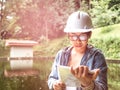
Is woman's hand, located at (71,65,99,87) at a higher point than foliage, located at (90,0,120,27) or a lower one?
lower

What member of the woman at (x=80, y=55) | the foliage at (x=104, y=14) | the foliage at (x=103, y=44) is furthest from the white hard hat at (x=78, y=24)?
the foliage at (x=104, y=14)

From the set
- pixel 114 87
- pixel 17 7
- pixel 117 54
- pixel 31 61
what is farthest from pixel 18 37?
pixel 114 87

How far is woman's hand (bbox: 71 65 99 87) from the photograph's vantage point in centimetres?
84

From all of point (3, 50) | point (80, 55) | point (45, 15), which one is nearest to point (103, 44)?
point (45, 15)

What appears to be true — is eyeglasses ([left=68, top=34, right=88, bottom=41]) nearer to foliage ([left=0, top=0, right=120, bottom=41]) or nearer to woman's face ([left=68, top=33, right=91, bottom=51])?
woman's face ([left=68, top=33, right=91, bottom=51])

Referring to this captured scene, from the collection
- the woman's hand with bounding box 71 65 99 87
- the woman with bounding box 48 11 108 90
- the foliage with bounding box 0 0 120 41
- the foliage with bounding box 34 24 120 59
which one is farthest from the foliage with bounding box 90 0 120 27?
the woman's hand with bounding box 71 65 99 87

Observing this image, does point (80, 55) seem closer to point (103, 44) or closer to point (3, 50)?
point (103, 44)

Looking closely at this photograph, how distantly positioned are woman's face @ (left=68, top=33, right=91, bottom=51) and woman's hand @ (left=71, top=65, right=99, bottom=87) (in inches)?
5.8

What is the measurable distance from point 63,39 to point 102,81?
18.1 feet

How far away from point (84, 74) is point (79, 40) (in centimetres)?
17

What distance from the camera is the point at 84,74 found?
85cm

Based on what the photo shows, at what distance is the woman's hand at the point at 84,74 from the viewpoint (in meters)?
0.84

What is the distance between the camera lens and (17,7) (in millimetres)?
6395

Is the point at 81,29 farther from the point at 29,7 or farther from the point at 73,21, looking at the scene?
the point at 29,7
